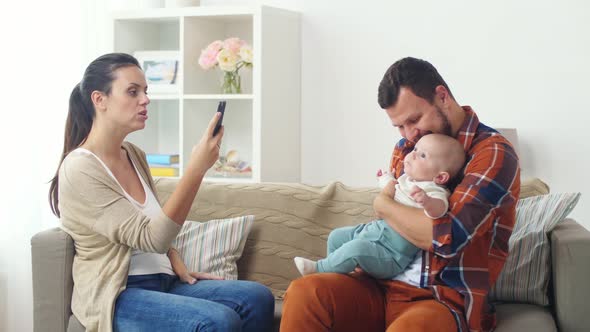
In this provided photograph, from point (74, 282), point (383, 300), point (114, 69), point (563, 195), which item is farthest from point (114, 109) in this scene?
point (563, 195)

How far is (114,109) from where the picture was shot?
2.48 m

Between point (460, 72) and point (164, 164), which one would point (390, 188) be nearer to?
point (460, 72)

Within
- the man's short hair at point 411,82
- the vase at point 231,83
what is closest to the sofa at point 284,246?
the man's short hair at point 411,82

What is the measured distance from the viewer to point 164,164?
155 inches

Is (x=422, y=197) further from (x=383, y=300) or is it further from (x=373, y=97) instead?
(x=373, y=97)

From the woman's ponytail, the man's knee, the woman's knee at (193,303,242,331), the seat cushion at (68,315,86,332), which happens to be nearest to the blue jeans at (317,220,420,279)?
the man's knee

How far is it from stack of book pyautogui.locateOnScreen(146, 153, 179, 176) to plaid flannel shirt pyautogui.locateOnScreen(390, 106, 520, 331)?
79.7 inches

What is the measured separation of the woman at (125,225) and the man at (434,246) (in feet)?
1.02

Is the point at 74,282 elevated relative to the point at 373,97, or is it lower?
lower

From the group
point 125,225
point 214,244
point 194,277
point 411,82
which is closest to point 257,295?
point 194,277

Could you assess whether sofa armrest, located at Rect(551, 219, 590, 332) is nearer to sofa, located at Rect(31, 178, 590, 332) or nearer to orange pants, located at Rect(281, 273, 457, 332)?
sofa, located at Rect(31, 178, 590, 332)

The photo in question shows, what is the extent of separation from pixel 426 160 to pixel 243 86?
2.10m

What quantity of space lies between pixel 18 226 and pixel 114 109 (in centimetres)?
117

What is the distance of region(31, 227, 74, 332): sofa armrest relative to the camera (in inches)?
94.9
